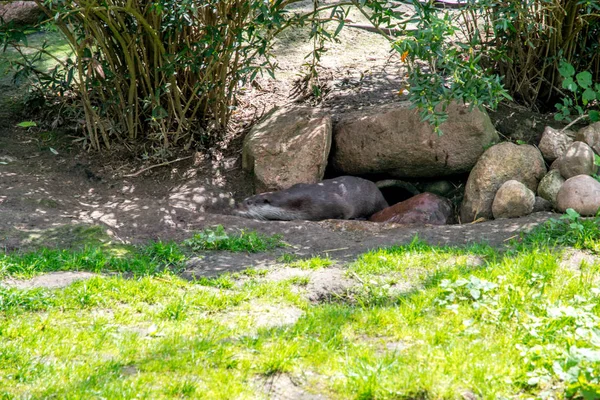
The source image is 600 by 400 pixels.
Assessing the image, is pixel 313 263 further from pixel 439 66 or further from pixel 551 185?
pixel 551 185

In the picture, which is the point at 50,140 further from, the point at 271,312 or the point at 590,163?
the point at 590,163

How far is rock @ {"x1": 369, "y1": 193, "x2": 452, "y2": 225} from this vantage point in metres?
7.39

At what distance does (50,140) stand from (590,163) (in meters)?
6.16

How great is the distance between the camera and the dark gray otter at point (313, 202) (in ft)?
25.8

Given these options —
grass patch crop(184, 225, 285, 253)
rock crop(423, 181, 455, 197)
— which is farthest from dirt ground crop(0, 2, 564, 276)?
rock crop(423, 181, 455, 197)

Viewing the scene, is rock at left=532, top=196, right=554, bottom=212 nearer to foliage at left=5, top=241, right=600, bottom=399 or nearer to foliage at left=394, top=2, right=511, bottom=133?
foliage at left=394, top=2, right=511, bottom=133

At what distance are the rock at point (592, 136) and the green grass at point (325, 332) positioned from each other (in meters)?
2.32

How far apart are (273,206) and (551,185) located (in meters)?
2.91

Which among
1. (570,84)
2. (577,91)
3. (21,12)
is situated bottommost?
(577,91)

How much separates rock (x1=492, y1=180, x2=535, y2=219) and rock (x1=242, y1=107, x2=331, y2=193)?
2.09 metres

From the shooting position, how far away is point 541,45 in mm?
8617

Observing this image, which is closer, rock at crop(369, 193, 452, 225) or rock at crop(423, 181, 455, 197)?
rock at crop(369, 193, 452, 225)

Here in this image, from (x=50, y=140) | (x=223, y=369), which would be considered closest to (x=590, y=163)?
(x=223, y=369)

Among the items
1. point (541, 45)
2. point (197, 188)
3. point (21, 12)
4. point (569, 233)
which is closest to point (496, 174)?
point (569, 233)
